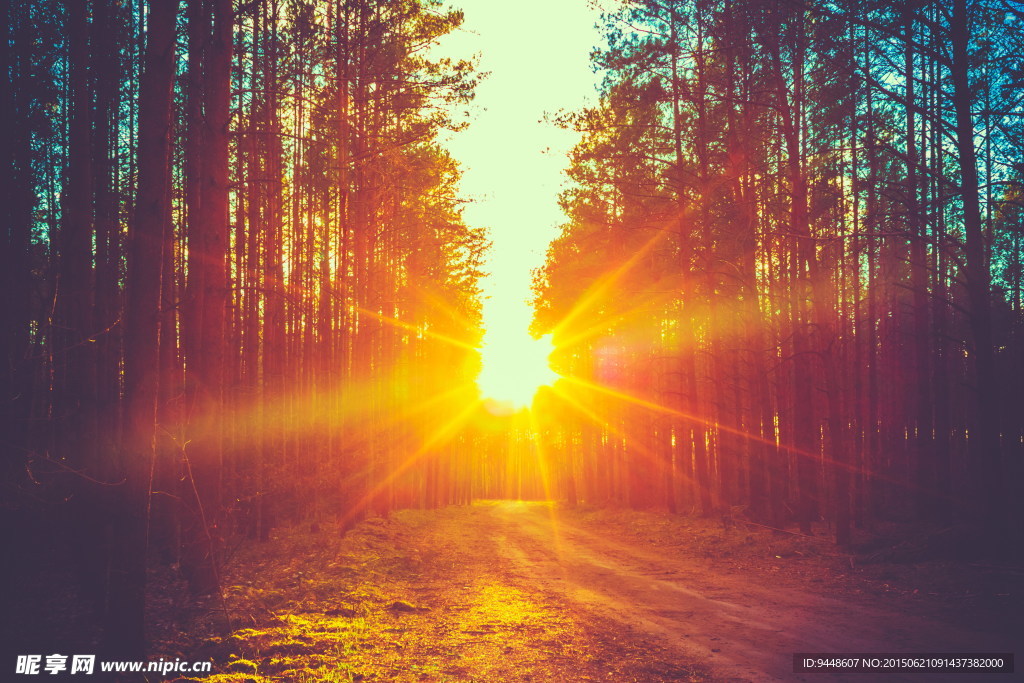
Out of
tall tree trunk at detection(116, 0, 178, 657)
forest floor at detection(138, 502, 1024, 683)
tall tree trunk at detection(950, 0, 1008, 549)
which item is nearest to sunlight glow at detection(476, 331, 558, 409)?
forest floor at detection(138, 502, 1024, 683)

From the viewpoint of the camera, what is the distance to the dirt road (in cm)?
646

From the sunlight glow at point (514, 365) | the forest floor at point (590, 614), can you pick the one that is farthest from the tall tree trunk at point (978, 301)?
the sunlight glow at point (514, 365)

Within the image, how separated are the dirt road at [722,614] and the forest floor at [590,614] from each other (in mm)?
33

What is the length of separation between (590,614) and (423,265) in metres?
20.1

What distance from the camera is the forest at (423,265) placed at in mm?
8445

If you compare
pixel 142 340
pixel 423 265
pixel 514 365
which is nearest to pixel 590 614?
pixel 142 340

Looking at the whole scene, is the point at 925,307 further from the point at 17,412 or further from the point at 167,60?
the point at 17,412

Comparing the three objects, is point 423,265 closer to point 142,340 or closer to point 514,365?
point 142,340

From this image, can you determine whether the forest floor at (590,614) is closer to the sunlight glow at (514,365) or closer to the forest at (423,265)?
the forest at (423,265)

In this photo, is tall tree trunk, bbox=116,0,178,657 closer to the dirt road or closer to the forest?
the forest

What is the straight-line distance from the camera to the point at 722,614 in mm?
8430

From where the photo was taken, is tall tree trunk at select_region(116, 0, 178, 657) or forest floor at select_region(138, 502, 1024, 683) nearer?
tall tree trunk at select_region(116, 0, 178, 657)

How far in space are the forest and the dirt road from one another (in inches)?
134

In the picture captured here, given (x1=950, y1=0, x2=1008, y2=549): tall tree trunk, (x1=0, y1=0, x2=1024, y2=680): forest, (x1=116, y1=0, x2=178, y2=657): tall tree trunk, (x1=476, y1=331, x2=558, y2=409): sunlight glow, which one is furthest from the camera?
(x1=476, y1=331, x2=558, y2=409): sunlight glow
